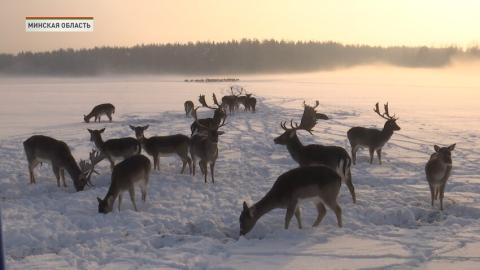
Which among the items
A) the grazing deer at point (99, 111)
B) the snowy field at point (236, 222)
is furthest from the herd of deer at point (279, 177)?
the grazing deer at point (99, 111)

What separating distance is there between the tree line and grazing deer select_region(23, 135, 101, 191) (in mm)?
105063

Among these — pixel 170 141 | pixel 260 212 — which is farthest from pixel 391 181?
pixel 170 141

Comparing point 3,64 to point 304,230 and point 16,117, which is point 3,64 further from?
point 304,230

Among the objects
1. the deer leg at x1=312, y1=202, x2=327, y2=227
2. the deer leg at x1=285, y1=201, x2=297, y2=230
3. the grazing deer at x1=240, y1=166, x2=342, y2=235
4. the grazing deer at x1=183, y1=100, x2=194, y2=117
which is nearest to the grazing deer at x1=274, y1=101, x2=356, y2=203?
the deer leg at x1=312, y1=202, x2=327, y2=227

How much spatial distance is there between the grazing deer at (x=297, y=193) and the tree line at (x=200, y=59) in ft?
356

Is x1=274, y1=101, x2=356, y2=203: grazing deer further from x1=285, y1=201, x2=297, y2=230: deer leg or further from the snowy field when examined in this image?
x1=285, y1=201, x2=297, y2=230: deer leg

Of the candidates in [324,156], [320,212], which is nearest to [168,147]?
[324,156]

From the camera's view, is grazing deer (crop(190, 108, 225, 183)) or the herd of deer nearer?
the herd of deer

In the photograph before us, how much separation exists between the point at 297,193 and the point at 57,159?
6.20 metres

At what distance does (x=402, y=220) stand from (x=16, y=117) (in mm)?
21392

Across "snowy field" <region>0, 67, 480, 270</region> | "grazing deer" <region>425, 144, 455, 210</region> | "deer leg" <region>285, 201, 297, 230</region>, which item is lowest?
"snowy field" <region>0, 67, 480, 270</region>

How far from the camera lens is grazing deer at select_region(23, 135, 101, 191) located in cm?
1130

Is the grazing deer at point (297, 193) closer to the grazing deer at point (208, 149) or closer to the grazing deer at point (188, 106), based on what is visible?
the grazing deer at point (208, 149)

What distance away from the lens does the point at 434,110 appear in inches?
1182
